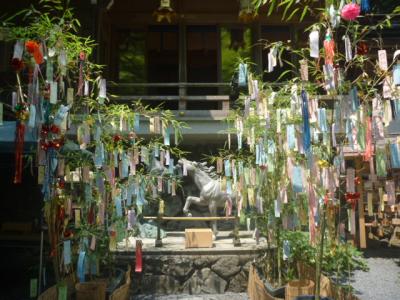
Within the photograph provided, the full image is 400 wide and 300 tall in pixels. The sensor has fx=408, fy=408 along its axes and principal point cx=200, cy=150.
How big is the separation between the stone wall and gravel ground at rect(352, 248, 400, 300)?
5.42 feet

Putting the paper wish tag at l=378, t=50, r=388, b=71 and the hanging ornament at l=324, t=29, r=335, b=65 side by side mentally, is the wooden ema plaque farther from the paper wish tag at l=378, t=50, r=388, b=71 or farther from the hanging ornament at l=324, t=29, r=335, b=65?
the hanging ornament at l=324, t=29, r=335, b=65

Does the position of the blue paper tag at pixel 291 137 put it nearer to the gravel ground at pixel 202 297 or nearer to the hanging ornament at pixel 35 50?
the hanging ornament at pixel 35 50

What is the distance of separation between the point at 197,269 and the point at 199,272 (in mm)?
59

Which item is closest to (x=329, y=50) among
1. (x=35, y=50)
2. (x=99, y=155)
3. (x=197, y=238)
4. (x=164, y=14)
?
(x=35, y=50)

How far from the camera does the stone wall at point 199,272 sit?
6.57 meters

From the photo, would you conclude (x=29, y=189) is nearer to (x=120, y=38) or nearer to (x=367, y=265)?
(x=120, y=38)

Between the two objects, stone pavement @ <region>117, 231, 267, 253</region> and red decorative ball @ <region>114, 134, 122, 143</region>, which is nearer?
red decorative ball @ <region>114, 134, 122, 143</region>

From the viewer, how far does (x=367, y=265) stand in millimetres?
7316

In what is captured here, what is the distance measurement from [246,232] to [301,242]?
2.71 meters

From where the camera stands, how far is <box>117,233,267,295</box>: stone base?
6.56m

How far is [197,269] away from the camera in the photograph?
6.66m

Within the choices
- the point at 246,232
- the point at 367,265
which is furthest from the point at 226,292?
the point at 367,265

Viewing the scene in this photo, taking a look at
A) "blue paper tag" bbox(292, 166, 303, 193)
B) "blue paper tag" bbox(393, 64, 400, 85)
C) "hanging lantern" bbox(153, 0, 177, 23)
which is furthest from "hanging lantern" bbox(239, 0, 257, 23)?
"blue paper tag" bbox(393, 64, 400, 85)

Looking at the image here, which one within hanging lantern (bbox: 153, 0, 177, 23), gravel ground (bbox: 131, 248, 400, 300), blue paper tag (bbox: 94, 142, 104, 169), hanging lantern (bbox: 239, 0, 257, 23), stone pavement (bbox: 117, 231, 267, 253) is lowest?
gravel ground (bbox: 131, 248, 400, 300)
